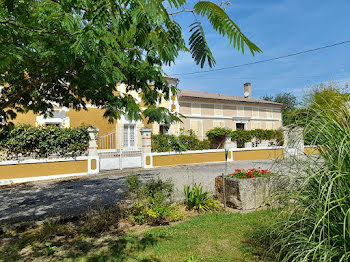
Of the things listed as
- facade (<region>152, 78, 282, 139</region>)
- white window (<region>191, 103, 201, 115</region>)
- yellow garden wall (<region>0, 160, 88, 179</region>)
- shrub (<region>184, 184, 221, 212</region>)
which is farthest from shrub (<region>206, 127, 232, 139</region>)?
shrub (<region>184, 184, 221, 212</region>)

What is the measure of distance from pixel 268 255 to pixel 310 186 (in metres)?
1.15

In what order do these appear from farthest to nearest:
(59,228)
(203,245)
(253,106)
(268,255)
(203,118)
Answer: (253,106)
(203,118)
(59,228)
(203,245)
(268,255)

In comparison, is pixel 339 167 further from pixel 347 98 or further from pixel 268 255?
pixel 268 255

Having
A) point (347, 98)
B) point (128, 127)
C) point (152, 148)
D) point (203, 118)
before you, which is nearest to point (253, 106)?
point (203, 118)

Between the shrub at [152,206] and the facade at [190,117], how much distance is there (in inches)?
380

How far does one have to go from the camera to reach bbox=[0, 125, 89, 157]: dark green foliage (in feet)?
31.6

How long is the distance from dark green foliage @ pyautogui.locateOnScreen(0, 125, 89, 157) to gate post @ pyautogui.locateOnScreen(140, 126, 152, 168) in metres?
2.91

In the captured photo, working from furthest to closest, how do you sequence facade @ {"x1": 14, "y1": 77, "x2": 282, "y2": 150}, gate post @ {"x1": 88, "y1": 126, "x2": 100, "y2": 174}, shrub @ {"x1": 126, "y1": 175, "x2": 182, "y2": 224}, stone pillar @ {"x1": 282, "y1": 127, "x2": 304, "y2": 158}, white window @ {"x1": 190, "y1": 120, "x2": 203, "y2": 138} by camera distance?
white window @ {"x1": 190, "y1": 120, "x2": 203, "y2": 138}, facade @ {"x1": 14, "y1": 77, "x2": 282, "y2": 150}, gate post @ {"x1": 88, "y1": 126, "x2": 100, "y2": 174}, shrub @ {"x1": 126, "y1": 175, "x2": 182, "y2": 224}, stone pillar @ {"x1": 282, "y1": 127, "x2": 304, "y2": 158}

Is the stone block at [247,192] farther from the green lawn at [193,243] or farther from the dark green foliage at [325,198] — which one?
the dark green foliage at [325,198]

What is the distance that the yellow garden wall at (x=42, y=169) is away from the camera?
30.7 ft

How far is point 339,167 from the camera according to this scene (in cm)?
224

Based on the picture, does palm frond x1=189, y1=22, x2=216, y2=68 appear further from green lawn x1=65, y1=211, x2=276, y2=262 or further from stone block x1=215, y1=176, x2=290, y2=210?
stone block x1=215, y1=176, x2=290, y2=210

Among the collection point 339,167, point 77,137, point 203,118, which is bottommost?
point 339,167

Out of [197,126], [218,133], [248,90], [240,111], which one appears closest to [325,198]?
[218,133]
